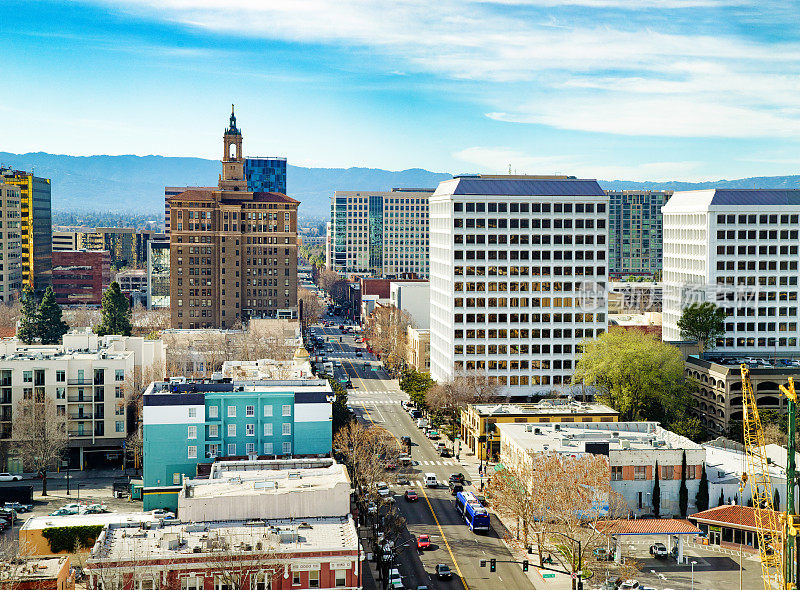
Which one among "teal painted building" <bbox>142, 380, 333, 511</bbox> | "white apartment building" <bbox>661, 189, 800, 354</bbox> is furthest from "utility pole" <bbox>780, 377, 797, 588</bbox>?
"white apartment building" <bbox>661, 189, 800, 354</bbox>

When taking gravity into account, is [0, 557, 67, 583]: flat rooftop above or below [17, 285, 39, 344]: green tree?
below

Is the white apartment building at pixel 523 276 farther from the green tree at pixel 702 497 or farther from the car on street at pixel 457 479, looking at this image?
the green tree at pixel 702 497

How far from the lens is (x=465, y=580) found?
72.4 metres

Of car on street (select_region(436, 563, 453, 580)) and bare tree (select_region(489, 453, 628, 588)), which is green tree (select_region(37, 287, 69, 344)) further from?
car on street (select_region(436, 563, 453, 580))

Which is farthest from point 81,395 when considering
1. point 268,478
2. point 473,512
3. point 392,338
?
point 392,338

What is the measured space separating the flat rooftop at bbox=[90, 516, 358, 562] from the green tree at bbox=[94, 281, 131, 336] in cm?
11094

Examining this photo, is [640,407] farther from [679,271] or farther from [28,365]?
[28,365]

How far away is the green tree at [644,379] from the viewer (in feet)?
384

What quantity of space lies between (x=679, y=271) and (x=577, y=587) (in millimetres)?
86375

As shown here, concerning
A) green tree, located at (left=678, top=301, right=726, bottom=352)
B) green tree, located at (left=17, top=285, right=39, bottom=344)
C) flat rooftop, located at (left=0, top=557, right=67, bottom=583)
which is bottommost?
flat rooftop, located at (left=0, top=557, right=67, bottom=583)

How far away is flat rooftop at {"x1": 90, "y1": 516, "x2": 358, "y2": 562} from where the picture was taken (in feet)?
194

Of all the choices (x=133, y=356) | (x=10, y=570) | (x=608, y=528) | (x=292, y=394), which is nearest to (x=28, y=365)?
(x=133, y=356)

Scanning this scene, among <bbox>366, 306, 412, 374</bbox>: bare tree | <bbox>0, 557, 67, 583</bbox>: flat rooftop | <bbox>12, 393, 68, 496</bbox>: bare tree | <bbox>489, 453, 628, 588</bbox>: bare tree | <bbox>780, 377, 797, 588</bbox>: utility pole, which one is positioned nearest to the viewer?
<bbox>780, 377, 797, 588</bbox>: utility pole

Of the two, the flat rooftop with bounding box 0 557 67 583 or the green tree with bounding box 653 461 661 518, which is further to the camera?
the green tree with bounding box 653 461 661 518
